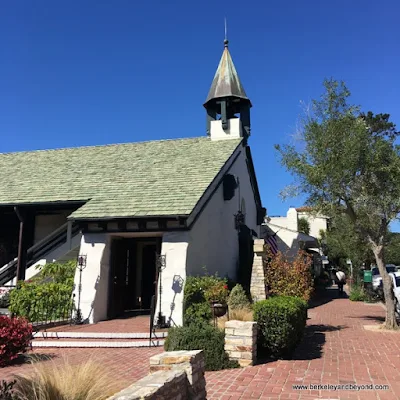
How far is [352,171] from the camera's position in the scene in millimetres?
13227

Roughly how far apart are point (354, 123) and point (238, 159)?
280 inches

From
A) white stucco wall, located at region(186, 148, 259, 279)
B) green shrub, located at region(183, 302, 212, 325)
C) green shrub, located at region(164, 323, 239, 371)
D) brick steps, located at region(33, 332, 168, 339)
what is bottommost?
brick steps, located at region(33, 332, 168, 339)

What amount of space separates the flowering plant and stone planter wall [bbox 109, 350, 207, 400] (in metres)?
6.02

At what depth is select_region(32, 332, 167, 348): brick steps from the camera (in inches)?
396

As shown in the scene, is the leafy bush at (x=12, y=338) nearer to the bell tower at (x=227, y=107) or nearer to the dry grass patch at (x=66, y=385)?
the dry grass patch at (x=66, y=385)

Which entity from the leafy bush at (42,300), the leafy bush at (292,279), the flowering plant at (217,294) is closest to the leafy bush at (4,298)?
the leafy bush at (42,300)

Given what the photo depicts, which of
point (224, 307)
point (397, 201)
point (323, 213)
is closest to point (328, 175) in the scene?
point (323, 213)

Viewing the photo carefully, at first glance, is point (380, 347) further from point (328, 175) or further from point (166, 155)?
point (166, 155)

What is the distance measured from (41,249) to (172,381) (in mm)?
14538

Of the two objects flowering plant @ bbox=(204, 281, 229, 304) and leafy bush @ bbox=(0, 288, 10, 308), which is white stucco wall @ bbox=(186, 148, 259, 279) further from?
leafy bush @ bbox=(0, 288, 10, 308)

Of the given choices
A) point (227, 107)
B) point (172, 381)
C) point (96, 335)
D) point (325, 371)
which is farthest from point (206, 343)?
point (227, 107)

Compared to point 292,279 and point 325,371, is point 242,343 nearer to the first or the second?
point 325,371

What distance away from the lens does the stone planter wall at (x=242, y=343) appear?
25.8ft

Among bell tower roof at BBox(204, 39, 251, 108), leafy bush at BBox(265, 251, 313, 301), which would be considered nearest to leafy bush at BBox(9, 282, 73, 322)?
leafy bush at BBox(265, 251, 313, 301)
